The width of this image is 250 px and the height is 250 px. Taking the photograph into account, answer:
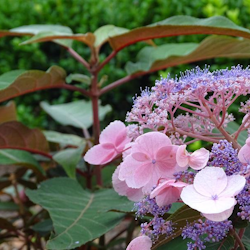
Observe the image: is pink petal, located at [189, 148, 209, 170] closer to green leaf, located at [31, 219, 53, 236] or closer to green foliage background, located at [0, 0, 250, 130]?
green leaf, located at [31, 219, 53, 236]

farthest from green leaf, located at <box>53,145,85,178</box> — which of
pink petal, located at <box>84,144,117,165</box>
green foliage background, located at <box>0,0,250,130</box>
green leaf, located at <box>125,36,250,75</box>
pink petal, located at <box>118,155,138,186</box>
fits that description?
green foliage background, located at <box>0,0,250,130</box>

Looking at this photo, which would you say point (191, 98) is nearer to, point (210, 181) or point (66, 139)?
point (210, 181)

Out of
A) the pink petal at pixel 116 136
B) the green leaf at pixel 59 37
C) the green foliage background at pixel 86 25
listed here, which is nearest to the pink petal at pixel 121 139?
the pink petal at pixel 116 136

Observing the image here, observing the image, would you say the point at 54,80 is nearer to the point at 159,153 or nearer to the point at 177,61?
the point at 177,61

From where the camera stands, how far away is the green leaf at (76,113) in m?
1.82

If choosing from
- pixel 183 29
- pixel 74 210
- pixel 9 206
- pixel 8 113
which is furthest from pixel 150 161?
pixel 8 113

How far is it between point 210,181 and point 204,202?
0.04 metres

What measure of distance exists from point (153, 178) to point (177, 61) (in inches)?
31.3

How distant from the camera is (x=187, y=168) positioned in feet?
2.23

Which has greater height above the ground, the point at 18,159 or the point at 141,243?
the point at 141,243

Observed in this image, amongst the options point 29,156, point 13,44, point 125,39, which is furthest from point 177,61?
point 13,44

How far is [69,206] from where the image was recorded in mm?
1048

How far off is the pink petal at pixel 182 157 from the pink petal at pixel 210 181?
4 cm

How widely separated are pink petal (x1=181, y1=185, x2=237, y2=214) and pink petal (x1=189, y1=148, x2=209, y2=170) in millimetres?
43
